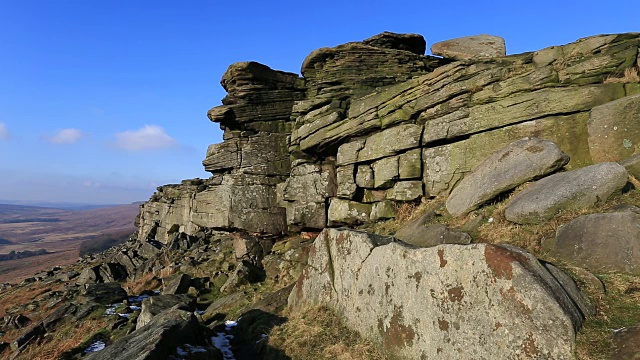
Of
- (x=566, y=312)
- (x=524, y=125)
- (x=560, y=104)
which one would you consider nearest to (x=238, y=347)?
(x=566, y=312)

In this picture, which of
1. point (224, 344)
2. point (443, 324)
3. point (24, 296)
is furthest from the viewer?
point (24, 296)

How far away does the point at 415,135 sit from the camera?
62.5ft

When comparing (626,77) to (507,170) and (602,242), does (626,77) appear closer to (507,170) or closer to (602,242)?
(507,170)

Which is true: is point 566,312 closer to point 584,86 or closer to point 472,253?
point 472,253

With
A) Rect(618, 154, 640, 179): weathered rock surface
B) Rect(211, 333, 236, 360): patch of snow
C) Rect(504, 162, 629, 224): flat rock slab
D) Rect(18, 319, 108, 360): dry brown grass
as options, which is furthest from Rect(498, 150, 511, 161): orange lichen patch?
Rect(18, 319, 108, 360): dry brown grass

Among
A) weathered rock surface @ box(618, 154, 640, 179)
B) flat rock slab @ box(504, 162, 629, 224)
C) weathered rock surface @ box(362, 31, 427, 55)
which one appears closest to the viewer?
flat rock slab @ box(504, 162, 629, 224)

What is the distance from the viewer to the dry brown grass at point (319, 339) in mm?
9008

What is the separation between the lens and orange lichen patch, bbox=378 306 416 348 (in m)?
8.16

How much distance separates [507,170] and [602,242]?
5.50 metres

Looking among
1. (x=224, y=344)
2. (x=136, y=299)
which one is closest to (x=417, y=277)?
(x=224, y=344)

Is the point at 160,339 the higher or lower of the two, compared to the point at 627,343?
lower

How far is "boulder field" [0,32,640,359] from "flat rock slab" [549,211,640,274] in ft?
0.13

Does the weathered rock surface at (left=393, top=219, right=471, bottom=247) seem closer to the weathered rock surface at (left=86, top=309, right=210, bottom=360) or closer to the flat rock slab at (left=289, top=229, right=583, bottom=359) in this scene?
the flat rock slab at (left=289, top=229, right=583, bottom=359)

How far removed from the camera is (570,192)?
423 inches
